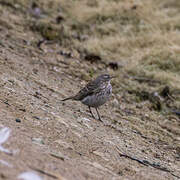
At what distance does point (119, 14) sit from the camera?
13.0m

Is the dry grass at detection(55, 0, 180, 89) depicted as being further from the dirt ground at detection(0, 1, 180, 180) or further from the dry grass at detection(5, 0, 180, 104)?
the dirt ground at detection(0, 1, 180, 180)

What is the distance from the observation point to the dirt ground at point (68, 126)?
4082 millimetres

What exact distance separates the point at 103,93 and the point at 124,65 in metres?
3.35

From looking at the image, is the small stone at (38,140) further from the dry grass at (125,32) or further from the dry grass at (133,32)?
the dry grass at (133,32)

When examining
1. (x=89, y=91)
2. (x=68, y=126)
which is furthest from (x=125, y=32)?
(x=68, y=126)

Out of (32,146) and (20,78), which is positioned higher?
(32,146)

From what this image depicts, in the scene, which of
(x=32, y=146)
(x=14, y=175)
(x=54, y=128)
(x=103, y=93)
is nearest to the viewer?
(x=14, y=175)

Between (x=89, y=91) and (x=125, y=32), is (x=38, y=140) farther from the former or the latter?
(x=125, y=32)

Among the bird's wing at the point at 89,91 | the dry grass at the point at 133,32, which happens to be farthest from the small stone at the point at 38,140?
the dry grass at the point at 133,32

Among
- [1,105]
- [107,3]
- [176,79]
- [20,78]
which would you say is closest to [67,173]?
[1,105]

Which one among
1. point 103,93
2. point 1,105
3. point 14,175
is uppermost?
point 14,175

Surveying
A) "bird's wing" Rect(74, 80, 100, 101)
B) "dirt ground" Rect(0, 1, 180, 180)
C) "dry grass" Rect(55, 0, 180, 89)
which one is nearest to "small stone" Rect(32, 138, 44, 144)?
"dirt ground" Rect(0, 1, 180, 180)

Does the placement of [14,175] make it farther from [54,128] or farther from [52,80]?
[52,80]

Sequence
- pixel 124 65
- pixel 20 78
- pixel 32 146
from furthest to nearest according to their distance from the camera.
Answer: pixel 124 65 < pixel 20 78 < pixel 32 146
